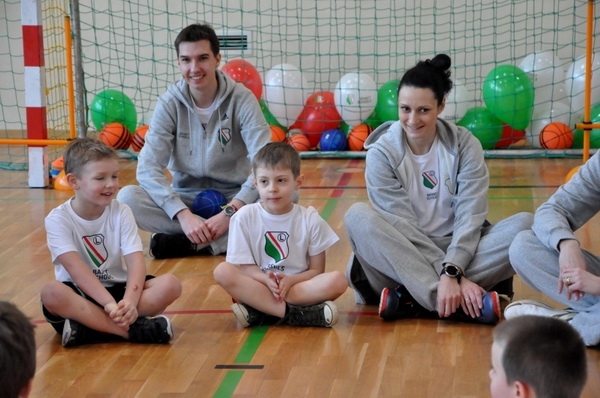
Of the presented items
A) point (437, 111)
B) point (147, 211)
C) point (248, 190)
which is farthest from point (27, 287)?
point (437, 111)

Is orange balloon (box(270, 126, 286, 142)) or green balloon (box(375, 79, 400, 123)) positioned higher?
green balloon (box(375, 79, 400, 123))

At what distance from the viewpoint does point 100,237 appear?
291 cm

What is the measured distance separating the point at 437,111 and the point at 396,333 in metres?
0.74

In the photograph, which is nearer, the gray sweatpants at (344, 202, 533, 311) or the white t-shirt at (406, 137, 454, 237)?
the gray sweatpants at (344, 202, 533, 311)

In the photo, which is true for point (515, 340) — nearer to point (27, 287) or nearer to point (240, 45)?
point (27, 287)

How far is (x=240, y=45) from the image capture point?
285 inches

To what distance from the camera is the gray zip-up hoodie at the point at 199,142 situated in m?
3.95

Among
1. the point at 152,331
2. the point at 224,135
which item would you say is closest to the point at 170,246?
the point at 224,135

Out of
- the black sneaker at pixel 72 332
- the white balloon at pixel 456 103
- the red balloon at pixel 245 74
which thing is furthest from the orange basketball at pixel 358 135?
the black sneaker at pixel 72 332

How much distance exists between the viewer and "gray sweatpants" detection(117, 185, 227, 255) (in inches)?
156

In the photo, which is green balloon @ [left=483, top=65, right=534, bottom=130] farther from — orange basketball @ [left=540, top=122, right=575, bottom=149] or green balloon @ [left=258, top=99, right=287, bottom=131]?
green balloon @ [left=258, top=99, right=287, bottom=131]

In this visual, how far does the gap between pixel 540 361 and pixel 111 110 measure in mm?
5398

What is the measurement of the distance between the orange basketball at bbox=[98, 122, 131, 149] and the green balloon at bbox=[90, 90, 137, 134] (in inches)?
3.7

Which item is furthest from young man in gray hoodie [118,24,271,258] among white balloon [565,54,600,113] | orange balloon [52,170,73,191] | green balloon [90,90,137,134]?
white balloon [565,54,600,113]
